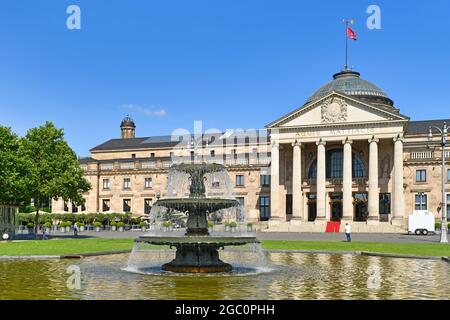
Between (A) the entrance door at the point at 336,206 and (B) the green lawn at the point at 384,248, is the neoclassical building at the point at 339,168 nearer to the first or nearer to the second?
(A) the entrance door at the point at 336,206

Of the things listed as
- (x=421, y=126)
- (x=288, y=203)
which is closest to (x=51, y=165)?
(x=288, y=203)

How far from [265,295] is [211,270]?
611 cm

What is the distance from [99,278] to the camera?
1914cm

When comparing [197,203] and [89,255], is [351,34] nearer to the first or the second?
[89,255]

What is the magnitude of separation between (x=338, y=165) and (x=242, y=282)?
65279 mm

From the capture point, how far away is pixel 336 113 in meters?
77.9

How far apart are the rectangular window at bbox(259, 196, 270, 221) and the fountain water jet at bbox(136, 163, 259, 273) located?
64637 millimetres

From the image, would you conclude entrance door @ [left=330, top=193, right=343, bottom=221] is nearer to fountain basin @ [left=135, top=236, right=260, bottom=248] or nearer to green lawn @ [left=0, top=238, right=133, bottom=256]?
green lawn @ [left=0, top=238, right=133, bottom=256]

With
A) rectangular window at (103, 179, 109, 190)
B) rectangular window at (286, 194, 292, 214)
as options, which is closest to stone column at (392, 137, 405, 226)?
rectangular window at (286, 194, 292, 214)

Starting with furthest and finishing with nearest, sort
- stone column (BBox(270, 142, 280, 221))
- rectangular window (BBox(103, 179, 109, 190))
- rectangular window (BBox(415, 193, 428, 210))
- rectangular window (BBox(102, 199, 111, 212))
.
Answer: rectangular window (BBox(103, 179, 109, 190)), rectangular window (BBox(102, 199, 111, 212)), stone column (BBox(270, 142, 280, 221)), rectangular window (BBox(415, 193, 428, 210))

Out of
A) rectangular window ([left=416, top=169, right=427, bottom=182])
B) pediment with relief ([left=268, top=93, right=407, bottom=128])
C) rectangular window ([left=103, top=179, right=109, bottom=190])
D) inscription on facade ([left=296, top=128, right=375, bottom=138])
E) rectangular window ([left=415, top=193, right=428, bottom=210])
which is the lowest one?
rectangular window ([left=415, top=193, right=428, bottom=210])

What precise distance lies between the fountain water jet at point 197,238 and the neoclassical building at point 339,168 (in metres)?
53.4

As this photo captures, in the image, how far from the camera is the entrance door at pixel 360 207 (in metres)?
78.6

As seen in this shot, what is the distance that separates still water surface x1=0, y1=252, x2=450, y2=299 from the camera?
1539 cm
